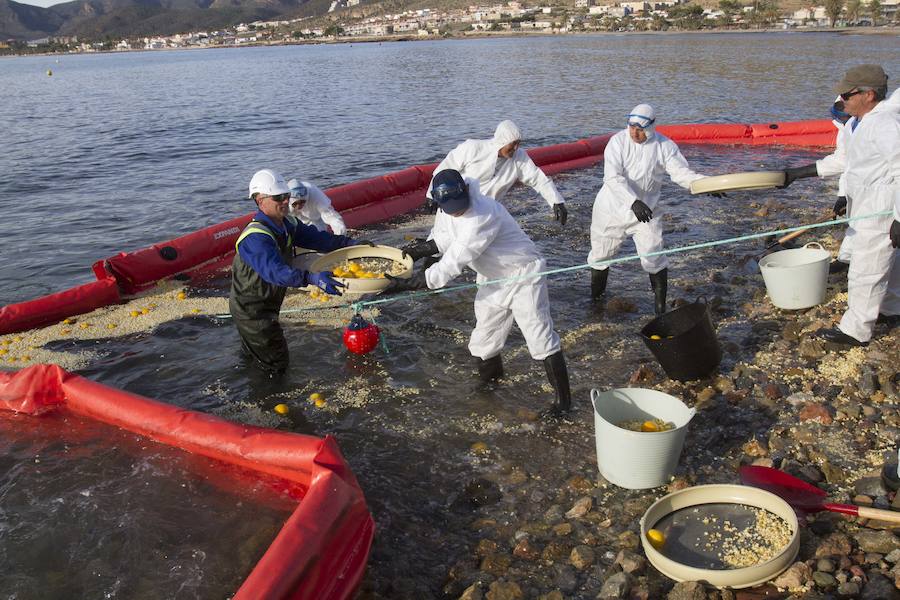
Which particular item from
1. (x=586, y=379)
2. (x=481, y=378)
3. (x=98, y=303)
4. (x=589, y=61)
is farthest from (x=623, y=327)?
(x=589, y=61)

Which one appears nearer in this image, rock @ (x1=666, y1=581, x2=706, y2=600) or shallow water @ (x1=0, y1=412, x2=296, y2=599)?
rock @ (x1=666, y1=581, x2=706, y2=600)

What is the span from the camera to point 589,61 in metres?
52.2

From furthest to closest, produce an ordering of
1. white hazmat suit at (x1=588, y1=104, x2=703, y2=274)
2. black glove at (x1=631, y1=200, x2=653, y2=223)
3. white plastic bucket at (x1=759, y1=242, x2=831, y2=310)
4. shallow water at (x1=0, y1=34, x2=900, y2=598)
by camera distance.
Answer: white hazmat suit at (x1=588, y1=104, x2=703, y2=274), white plastic bucket at (x1=759, y1=242, x2=831, y2=310), black glove at (x1=631, y1=200, x2=653, y2=223), shallow water at (x1=0, y1=34, x2=900, y2=598)

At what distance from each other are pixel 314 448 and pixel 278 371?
2.15 metres

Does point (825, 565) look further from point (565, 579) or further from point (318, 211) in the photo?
point (318, 211)

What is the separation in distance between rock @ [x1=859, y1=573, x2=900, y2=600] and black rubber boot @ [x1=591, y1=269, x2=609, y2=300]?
4.41m

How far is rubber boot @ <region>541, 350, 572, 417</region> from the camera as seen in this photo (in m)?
5.05

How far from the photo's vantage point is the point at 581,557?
12.1 ft

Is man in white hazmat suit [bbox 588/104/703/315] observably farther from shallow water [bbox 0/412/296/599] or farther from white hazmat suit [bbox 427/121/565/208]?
shallow water [bbox 0/412/296/599]

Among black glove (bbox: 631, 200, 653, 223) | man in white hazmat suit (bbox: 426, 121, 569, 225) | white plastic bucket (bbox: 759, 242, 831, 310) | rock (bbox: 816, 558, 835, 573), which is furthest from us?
man in white hazmat suit (bbox: 426, 121, 569, 225)

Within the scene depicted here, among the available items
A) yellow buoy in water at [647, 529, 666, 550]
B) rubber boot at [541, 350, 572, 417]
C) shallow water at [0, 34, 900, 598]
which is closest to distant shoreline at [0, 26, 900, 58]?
shallow water at [0, 34, 900, 598]

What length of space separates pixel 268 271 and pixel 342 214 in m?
6.14

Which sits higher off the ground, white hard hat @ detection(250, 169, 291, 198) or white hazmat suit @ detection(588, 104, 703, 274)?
white hard hat @ detection(250, 169, 291, 198)

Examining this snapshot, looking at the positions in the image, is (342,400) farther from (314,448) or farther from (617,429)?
(617,429)
